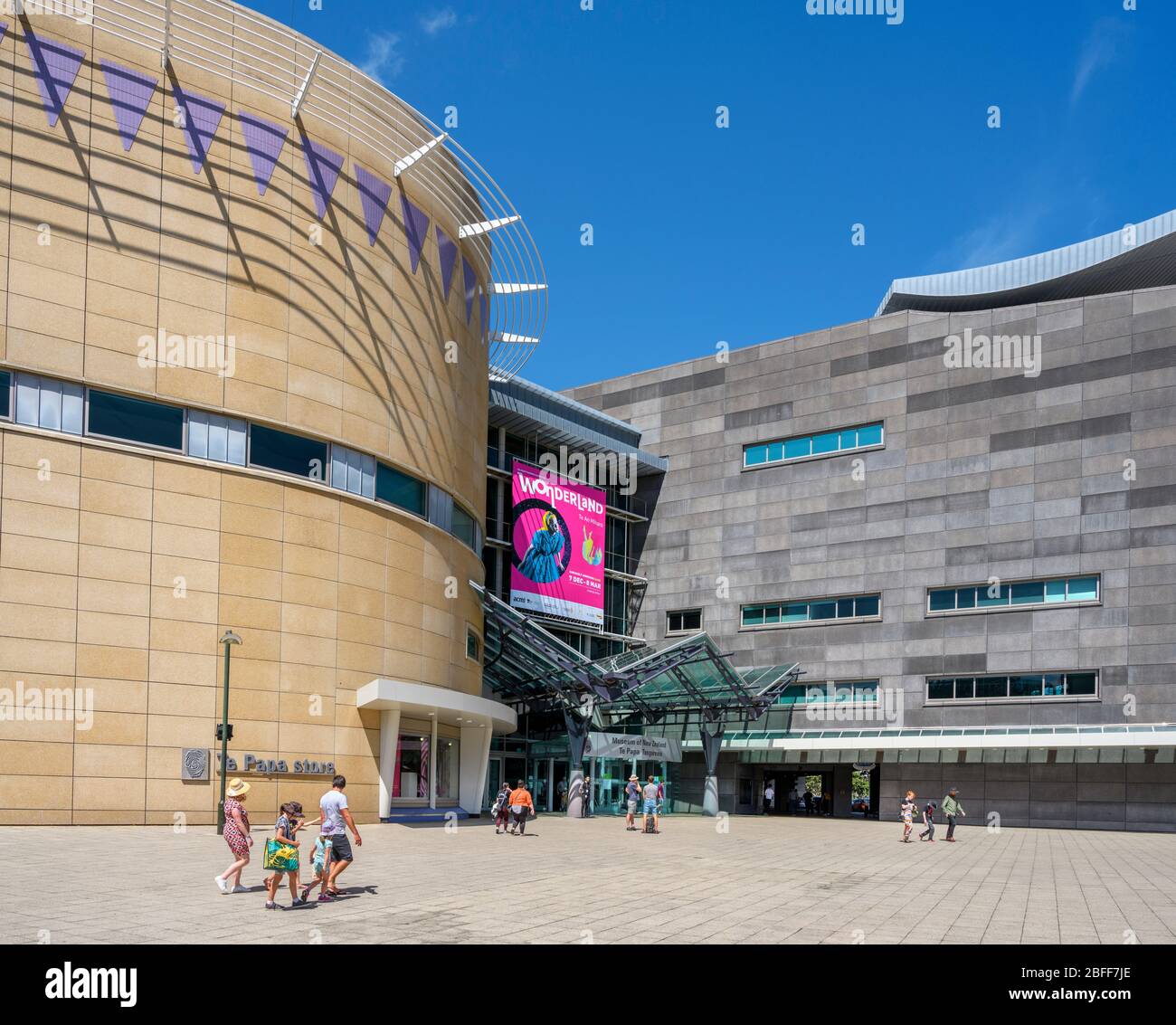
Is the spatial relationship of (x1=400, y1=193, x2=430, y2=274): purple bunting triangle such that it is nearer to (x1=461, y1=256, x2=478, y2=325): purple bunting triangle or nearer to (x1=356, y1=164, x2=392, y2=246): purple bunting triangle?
(x1=356, y1=164, x2=392, y2=246): purple bunting triangle

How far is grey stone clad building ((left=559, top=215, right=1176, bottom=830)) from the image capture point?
154 ft

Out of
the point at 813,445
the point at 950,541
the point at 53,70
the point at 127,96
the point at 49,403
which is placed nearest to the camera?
the point at 49,403

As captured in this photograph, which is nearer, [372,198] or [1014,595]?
[372,198]

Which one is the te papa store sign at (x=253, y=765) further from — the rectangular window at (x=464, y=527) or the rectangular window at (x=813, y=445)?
the rectangular window at (x=813, y=445)

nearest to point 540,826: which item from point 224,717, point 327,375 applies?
point 224,717

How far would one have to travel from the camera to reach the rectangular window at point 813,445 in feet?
182

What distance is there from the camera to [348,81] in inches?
1294

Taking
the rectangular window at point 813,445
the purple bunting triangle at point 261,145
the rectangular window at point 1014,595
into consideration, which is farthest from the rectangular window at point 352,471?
the rectangular window at point 813,445

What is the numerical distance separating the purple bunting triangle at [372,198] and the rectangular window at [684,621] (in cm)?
3155

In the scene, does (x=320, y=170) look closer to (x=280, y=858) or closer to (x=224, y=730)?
(x=224, y=730)

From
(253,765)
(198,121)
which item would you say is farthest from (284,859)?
(198,121)

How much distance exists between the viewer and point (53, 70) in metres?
26.6

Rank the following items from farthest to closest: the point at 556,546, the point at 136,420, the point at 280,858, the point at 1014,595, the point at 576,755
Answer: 1. the point at 556,546
2. the point at 1014,595
3. the point at 576,755
4. the point at 136,420
5. the point at 280,858

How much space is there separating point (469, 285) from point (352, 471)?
10116mm
